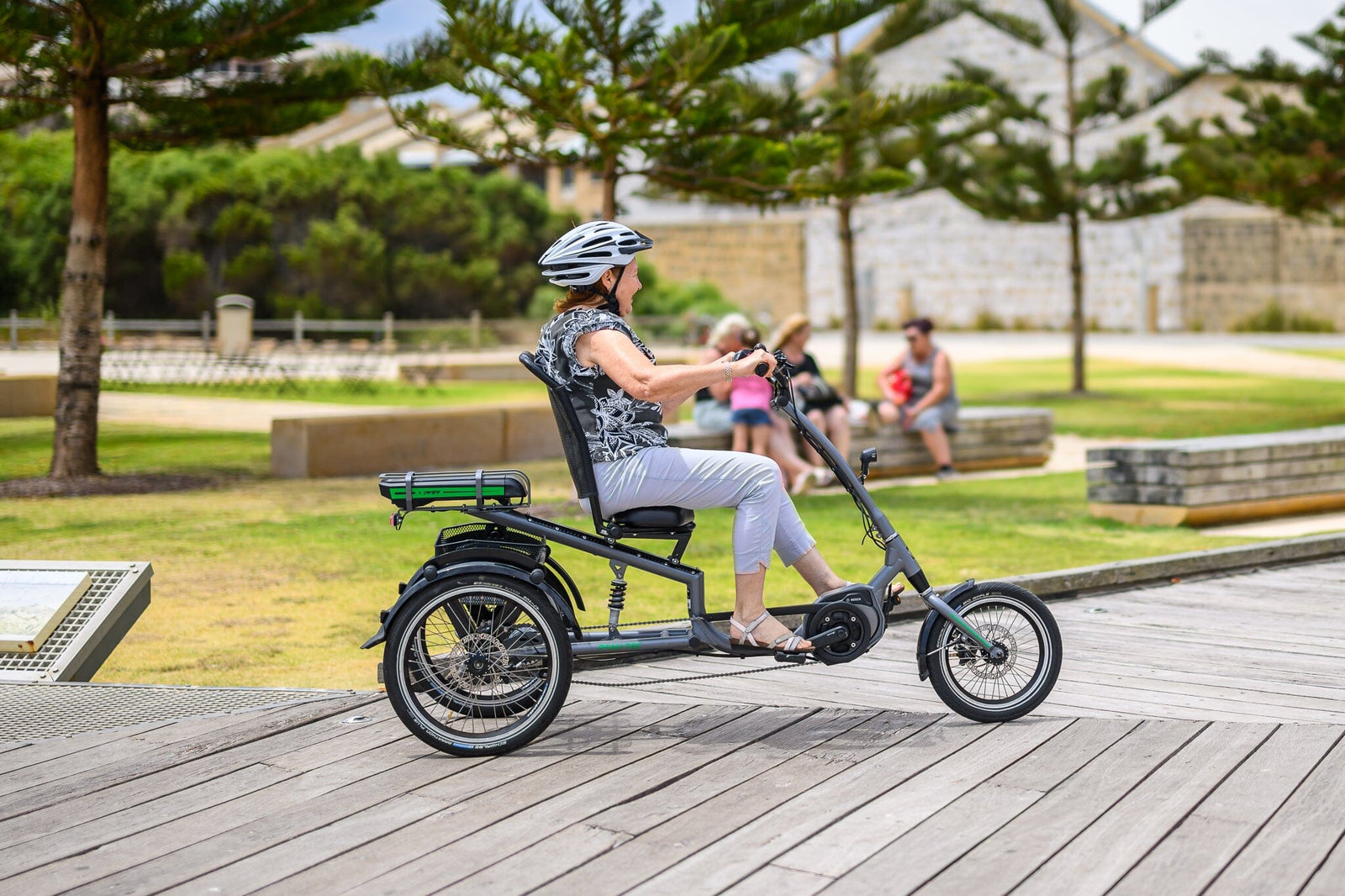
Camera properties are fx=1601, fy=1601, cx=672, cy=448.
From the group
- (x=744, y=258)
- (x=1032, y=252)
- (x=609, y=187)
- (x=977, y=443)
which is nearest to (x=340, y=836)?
(x=609, y=187)

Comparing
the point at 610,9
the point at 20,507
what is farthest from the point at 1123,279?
the point at 20,507

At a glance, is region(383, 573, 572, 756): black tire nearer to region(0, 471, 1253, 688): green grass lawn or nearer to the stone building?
region(0, 471, 1253, 688): green grass lawn

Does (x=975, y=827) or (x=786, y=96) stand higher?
(x=786, y=96)

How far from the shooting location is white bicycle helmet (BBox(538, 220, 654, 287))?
172 inches

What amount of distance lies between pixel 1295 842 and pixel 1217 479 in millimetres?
6210

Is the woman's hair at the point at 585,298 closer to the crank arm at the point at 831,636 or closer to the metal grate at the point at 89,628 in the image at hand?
the crank arm at the point at 831,636

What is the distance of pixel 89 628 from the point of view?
4.95 m

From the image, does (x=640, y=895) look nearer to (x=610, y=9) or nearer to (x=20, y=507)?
(x=20, y=507)

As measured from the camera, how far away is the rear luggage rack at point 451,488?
415 centimetres

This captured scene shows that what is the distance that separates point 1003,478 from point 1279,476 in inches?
118

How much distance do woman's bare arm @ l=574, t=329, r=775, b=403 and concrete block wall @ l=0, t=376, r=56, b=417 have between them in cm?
1450

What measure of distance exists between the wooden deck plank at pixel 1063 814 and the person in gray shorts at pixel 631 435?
0.86m

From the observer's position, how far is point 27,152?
3928 centimetres

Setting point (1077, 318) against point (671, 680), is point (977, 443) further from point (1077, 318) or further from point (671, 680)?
point (1077, 318)
